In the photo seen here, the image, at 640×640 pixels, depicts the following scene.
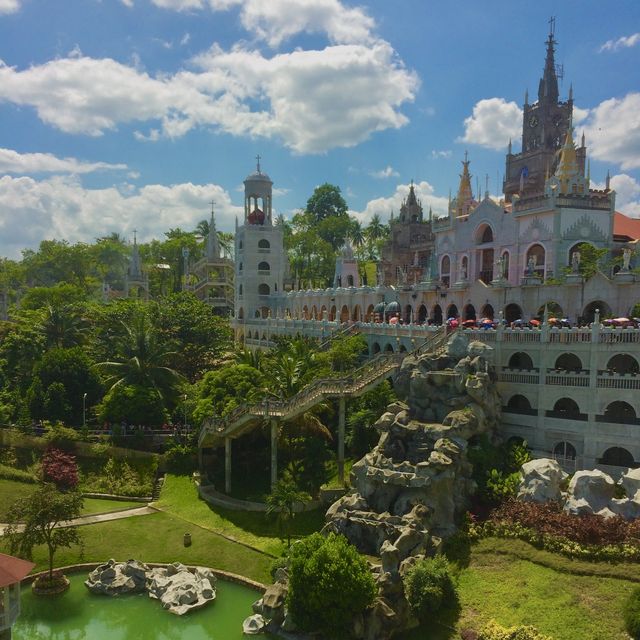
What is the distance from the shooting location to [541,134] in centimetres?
6825

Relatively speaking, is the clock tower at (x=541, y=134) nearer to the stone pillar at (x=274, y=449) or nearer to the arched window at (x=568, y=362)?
the arched window at (x=568, y=362)

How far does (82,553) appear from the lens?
2458cm

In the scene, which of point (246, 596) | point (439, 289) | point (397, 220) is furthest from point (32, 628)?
point (397, 220)

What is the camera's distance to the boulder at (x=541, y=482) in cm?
2369

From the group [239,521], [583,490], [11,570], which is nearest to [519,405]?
[583,490]

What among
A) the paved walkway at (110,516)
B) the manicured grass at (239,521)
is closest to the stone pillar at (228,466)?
the manicured grass at (239,521)

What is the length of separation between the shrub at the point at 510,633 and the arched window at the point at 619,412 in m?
12.2

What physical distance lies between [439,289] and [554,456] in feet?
55.6

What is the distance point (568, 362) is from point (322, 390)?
12076mm

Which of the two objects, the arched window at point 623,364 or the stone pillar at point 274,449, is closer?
the arched window at point 623,364

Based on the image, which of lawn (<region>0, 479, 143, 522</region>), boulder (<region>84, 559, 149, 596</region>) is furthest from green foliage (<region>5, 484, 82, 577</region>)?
lawn (<region>0, 479, 143, 522</region>)

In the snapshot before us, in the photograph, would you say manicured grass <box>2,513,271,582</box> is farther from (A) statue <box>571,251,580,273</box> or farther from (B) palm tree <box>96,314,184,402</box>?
(A) statue <box>571,251,580,273</box>

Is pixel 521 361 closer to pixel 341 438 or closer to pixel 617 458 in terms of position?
pixel 617 458

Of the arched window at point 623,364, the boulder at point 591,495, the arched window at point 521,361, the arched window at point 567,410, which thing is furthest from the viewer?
the arched window at point 521,361
